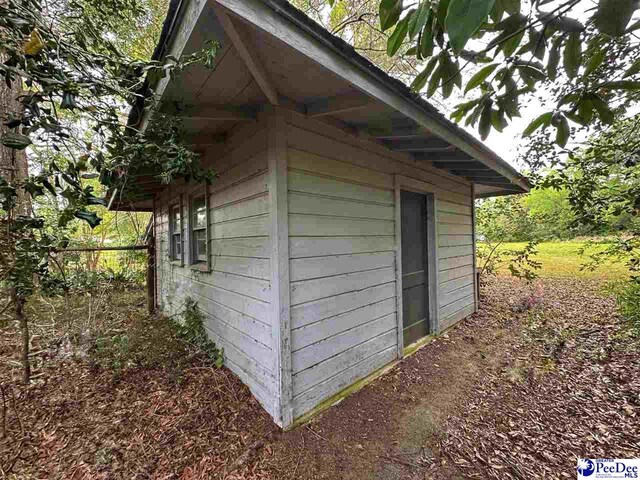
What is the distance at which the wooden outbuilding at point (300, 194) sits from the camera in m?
1.59

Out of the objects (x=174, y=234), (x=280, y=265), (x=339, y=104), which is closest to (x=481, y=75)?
(x=339, y=104)

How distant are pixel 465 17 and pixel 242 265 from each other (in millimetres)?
2478

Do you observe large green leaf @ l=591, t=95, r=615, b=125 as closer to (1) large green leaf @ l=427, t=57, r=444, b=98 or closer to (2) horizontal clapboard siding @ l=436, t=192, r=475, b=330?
(1) large green leaf @ l=427, t=57, r=444, b=98

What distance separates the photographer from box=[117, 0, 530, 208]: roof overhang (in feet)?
4.24

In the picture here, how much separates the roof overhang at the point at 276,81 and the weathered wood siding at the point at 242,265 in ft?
1.17

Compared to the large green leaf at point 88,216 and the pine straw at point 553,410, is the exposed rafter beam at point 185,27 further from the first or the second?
the pine straw at point 553,410

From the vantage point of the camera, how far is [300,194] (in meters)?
2.37

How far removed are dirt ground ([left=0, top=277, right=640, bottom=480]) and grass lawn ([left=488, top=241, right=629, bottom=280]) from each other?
4223mm

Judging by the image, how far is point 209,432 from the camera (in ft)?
7.35

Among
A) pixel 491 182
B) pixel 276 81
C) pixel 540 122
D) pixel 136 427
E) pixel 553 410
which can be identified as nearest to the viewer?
pixel 540 122

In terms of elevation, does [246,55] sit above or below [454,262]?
above

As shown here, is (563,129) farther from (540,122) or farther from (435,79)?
(435,79)

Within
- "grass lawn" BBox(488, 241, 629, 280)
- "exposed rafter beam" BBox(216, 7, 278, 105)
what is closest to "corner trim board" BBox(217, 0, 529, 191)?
"exposed rafter beam" BBox(216, 7, 278, 105)

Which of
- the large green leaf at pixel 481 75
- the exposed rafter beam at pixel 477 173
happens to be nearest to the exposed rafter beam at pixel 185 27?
the large green leaf at pixel 481 75
